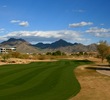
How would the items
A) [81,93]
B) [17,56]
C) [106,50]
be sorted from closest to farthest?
[81,93] < [106,50] < [17,56]

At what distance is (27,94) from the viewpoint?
25.5 meters

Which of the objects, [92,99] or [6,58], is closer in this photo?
[92,99]

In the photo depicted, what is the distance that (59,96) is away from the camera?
24.8m

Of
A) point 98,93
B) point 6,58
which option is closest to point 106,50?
point 6,58

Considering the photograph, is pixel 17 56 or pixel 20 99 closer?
pixel 20 99

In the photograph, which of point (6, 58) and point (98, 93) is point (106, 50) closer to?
point (6, 58)

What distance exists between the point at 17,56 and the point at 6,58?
23169 mm

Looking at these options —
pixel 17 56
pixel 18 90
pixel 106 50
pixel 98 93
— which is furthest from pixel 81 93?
pixel 17 56

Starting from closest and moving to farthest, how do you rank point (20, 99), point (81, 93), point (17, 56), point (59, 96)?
point (20, 99) → point (59, 96) → point (81, 93) → point (17, 56)

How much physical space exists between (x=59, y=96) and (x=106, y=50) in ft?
283

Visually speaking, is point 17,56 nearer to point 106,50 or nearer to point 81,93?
point 106,50

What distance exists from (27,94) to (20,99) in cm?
255

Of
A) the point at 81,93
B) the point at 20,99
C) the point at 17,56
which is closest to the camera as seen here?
the point at 20,99

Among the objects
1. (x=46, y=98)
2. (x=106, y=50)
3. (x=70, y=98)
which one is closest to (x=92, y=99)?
(x=70, y=98)
